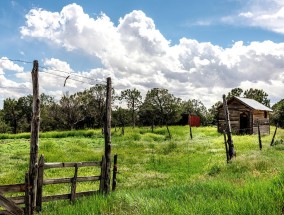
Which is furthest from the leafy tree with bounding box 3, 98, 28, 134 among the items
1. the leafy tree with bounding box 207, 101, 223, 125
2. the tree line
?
the leafy tree with bounding box 207, 101, 223, 125

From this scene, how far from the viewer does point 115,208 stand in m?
10.0

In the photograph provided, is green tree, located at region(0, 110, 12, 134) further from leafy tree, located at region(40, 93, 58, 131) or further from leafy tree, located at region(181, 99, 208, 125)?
leafy tree, located at region(181, 99, 208, 125)

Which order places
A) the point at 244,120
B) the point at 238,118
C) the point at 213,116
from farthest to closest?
the point at 213,116
the point at 244,120
the point at 238,118

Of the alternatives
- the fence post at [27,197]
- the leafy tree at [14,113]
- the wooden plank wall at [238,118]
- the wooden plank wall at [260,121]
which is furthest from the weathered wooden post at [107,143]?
the leafy tree at [14,113]

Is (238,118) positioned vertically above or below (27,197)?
above

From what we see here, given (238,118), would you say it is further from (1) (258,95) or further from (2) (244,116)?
(1) (258,95)

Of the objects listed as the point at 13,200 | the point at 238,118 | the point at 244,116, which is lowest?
the point at 13,200

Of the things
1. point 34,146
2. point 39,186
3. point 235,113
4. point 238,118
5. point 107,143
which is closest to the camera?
point 34,146

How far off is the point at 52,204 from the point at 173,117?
66.1 meters

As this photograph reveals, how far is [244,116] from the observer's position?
5191 cm

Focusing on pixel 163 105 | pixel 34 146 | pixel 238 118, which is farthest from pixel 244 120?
pixel 34 146

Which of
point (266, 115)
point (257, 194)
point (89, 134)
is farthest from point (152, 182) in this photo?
point (266, 115)

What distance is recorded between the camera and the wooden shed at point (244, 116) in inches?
1923

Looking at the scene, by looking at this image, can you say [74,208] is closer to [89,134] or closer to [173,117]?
[89,134]
